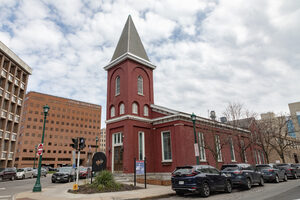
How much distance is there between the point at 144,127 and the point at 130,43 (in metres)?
10.6

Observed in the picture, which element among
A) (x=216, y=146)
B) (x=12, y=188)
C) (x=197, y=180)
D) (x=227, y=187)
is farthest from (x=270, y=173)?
(x=12, y=188)

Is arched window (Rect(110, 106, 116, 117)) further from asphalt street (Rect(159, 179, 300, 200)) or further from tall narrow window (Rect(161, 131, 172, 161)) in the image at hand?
asphalt street (Rect(159, 179, 300, 200))

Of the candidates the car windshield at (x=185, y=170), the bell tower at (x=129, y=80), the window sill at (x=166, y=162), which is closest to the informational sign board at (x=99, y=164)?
the car windshield at (x=185, y=170)

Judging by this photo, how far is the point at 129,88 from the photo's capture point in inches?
935

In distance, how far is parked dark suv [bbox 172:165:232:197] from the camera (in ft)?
36.8

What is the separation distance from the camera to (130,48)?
85.4 feet

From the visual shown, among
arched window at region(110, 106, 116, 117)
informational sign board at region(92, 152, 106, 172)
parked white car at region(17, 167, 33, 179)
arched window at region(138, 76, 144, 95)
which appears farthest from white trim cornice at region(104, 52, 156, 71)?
parked white car at region(17, 167, 33, 179)

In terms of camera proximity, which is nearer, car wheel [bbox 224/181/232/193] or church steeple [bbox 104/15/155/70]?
car wheel [bbox 224/181/232/193]

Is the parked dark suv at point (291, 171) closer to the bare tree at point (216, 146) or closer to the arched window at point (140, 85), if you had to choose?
the bare tree at point (216, 146)

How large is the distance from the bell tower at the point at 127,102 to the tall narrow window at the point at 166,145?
1.84 m

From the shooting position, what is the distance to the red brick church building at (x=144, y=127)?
867 inches

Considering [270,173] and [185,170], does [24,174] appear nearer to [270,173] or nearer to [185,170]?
[185,170]

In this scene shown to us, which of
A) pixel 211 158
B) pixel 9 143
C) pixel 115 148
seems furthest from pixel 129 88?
pixel 9 143

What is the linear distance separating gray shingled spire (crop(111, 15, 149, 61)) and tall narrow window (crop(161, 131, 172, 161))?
10086 mm
